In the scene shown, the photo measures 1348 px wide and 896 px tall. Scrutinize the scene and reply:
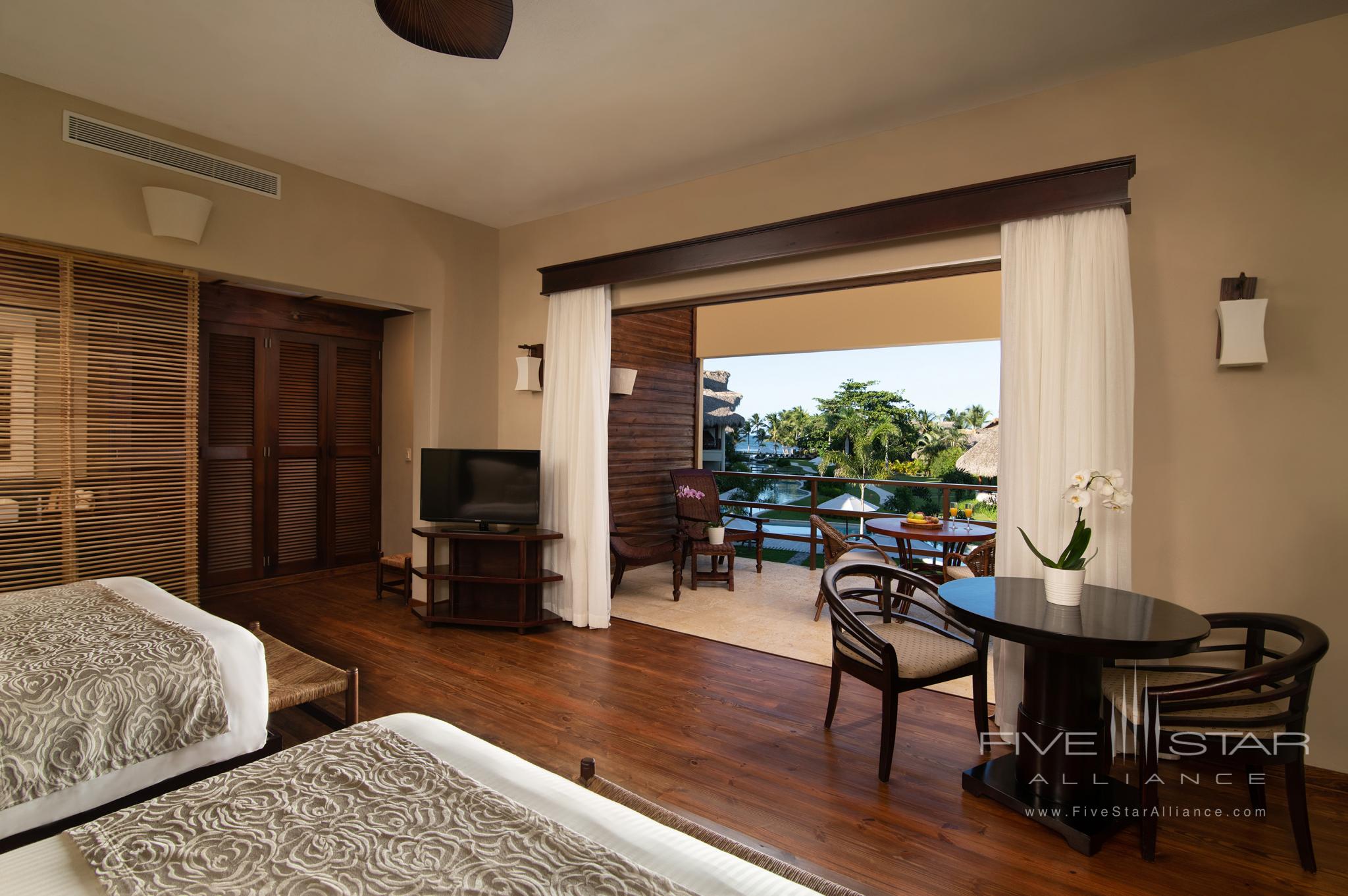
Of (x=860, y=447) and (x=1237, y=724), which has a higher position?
(x=860, y=447)

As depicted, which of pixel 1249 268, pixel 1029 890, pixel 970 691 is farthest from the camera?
pixel 970 691

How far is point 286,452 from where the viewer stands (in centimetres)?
556

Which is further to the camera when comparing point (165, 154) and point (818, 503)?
point (818, 503)

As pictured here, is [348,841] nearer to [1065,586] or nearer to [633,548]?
[1065,586]

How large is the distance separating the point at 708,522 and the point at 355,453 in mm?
3275

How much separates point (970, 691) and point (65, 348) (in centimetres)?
516

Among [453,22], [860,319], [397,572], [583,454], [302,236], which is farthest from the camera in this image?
[860,319]

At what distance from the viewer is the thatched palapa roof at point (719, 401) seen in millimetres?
7805

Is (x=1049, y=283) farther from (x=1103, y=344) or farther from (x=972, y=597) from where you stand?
(x=972, y=597)

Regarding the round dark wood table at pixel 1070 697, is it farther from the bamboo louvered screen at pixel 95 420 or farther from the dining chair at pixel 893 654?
the bamboo louvered screen at pixel 95 420

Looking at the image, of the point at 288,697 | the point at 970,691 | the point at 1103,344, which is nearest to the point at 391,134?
the point at 288,697

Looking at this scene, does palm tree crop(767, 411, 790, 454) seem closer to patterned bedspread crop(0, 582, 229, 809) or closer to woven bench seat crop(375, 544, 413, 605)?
woven bench seat crop(375, 544, 413, 605)

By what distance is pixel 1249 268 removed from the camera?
2689 millimetres

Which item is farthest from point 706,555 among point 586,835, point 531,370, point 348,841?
point 348,841
